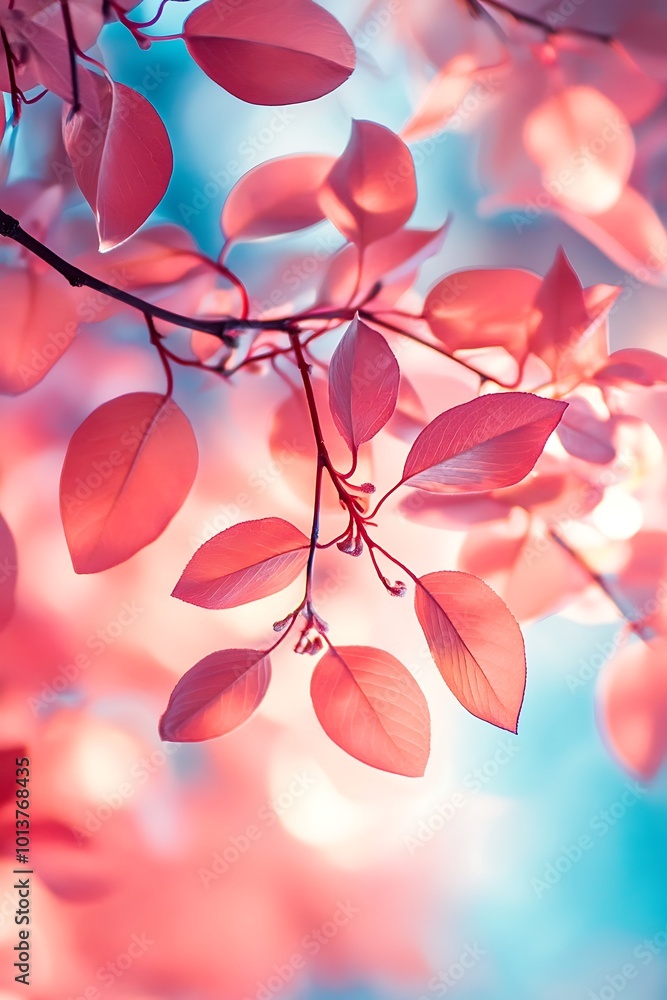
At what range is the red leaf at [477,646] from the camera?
351mm

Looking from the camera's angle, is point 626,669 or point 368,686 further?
point 626,669

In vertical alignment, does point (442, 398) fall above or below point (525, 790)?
above

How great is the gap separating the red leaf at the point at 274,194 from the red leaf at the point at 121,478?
0.13 m

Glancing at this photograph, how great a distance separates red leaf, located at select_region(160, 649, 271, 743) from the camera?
362 millimetres

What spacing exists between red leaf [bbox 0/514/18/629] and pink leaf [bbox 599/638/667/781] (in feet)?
1.40

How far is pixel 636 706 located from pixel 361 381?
332 millimetres

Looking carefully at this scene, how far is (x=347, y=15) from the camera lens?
1.44 ft

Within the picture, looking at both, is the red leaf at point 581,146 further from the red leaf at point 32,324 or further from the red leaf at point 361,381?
the red leaf at point 32,324

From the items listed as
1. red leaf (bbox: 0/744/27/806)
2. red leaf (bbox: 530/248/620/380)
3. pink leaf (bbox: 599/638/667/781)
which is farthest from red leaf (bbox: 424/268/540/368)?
red leaf (bbox: 0/744/27/806)

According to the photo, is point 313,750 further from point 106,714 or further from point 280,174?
point 280,174

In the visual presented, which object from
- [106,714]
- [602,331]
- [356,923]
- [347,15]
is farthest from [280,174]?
[356,923]

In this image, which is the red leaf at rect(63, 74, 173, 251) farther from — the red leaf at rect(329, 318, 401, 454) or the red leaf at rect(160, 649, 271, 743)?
the red leaf at rect(160, 649, 271, 743)

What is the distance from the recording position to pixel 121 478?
1.38 ft

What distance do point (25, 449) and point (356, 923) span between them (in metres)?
0.40
